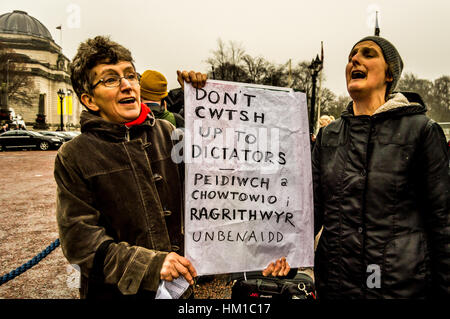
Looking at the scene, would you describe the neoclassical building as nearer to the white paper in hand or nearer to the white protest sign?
the white protest sign

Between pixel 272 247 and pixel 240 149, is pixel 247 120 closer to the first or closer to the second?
pixel 240 149

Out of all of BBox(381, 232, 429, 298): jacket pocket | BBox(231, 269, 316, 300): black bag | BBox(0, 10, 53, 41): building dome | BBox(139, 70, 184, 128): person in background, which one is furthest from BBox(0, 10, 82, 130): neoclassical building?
BBox(381, 232, 429, 298): jacket pocket

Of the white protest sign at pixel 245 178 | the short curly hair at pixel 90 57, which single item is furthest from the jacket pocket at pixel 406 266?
the short curly hair at pixel 90 57

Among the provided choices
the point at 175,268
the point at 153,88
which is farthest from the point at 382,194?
the point at 153,88

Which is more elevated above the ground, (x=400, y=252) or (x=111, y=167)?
(x=111, y=167)

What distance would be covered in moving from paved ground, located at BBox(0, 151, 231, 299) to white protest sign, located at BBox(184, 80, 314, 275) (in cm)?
194

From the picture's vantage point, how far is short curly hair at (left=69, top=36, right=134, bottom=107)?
1.52 metres

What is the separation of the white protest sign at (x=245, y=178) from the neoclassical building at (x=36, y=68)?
53.5 meters

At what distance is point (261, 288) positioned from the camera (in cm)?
235

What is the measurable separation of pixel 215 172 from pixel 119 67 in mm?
705

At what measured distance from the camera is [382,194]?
1.59 meters

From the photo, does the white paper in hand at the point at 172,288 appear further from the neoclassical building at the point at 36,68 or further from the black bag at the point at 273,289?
the neoclassical building at the point at 36,68

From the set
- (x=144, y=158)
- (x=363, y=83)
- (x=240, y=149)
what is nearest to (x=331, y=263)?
(x=240, y=149)

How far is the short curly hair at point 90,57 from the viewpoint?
152 cm
